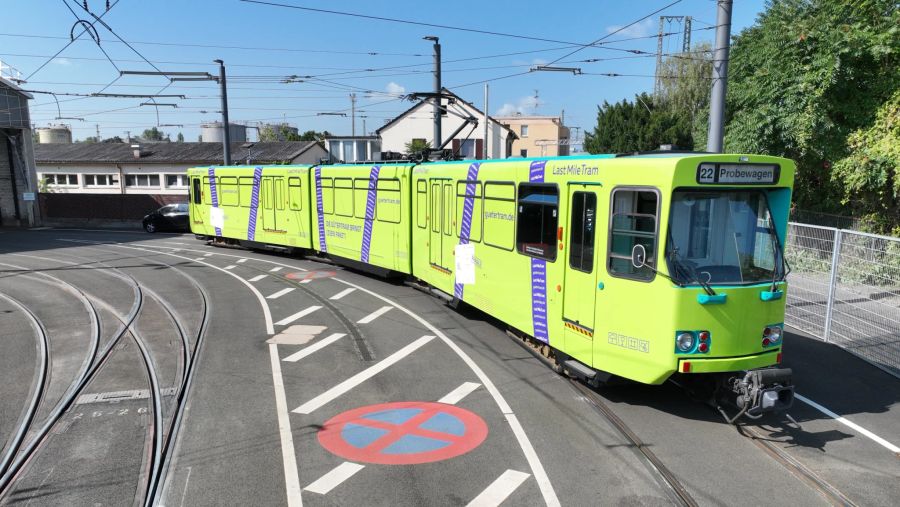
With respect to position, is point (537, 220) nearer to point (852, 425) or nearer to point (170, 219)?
point (852, 425)

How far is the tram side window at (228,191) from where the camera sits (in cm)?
2280

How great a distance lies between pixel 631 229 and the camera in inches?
269

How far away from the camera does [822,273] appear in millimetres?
11070

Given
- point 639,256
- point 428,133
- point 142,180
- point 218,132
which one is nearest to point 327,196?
point 639,256

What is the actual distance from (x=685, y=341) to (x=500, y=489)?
8.43ft

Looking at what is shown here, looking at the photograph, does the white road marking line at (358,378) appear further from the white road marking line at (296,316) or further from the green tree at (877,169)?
the green tree at (877,169)

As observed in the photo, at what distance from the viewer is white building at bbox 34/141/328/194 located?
45.1 metres

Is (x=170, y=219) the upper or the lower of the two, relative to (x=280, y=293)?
upper

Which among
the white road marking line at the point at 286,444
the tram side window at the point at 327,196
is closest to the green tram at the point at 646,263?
the white road marking line at the point at 286,444

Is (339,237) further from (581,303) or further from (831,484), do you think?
(831,484)

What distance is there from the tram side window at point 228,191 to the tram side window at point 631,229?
61.2 ft

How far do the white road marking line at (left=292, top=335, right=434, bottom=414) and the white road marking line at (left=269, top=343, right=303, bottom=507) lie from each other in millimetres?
268

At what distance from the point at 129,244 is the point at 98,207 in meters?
13.3

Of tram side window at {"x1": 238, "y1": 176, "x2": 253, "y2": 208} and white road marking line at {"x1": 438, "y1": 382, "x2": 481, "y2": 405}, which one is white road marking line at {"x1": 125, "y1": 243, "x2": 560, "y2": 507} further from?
tram side window at {"x1": 238, "y1": 176, "x2": 253, "y2": 208}
